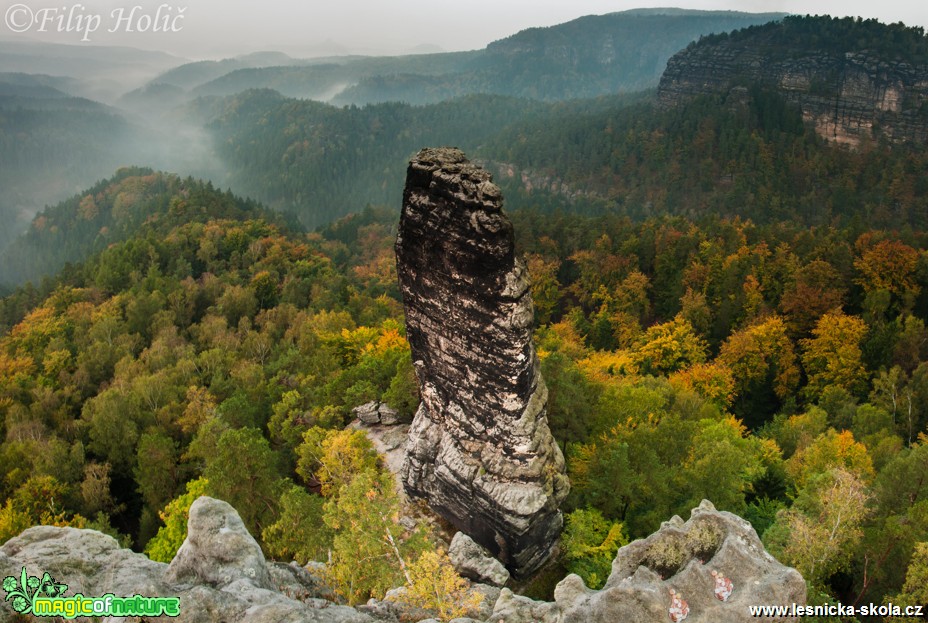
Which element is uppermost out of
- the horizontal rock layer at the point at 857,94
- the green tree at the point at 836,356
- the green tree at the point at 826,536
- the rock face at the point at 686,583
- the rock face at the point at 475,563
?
the horizontal rock layer at the point at 857,94

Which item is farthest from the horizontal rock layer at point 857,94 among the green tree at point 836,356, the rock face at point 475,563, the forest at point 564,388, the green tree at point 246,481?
the green tree at point 246,481

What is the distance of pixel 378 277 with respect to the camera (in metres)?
116

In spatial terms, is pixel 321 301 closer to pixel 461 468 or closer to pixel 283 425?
pixel 283 425

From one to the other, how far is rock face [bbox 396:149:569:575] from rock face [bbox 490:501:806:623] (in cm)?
815

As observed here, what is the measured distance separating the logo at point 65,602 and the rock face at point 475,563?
13713 mm

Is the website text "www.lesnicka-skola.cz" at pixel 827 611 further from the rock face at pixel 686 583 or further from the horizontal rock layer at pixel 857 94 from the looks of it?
the horizontal rock layer at pixel 857 94

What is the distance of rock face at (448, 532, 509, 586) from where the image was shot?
2380 centimetres

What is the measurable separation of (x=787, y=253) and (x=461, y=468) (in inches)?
2564

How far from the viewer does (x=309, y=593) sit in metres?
18.4

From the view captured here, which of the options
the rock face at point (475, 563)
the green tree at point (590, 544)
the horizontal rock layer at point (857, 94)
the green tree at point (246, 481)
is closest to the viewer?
the rock face at point (475, 563)

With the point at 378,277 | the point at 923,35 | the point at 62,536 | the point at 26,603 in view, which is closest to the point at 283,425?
the point at 62,536

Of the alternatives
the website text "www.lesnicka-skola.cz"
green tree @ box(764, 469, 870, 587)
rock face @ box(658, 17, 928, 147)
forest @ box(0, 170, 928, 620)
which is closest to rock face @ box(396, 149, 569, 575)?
forest @ box(0, 170, 928, 620)

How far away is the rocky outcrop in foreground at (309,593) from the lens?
13.6m

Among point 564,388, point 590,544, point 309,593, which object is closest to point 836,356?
point 564,388
